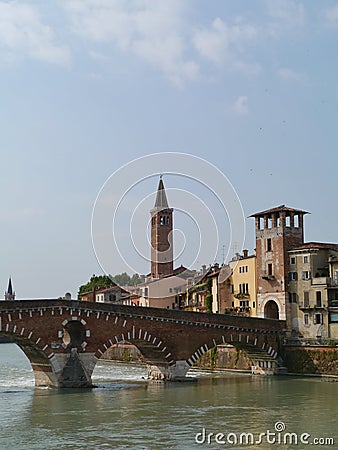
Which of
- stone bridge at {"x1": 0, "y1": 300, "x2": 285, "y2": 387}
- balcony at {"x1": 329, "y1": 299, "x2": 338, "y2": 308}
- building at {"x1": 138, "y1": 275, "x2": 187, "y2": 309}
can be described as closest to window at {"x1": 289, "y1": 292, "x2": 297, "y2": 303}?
balcony at {"x1": 329, "y1": 299, "x2": 338, "y2": 308}

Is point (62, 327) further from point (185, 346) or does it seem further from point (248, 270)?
point (248, 270)

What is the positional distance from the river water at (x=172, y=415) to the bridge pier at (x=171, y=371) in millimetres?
1495

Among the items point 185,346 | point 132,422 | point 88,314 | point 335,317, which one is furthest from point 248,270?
point 132,422

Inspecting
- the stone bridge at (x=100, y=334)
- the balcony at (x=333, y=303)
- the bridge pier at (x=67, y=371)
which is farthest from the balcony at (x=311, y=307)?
the bridge pier at (x=67, y=371)

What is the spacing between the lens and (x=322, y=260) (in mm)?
61312

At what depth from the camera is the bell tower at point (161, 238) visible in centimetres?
9931

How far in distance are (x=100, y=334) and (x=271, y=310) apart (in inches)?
844

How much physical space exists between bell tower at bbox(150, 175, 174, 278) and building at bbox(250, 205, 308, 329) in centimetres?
3444

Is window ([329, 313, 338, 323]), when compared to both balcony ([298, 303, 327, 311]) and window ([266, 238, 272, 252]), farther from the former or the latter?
window ([266, 238, 272, 252])

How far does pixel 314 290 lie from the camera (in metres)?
60.4

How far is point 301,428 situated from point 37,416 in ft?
41.9

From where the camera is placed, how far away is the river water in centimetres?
2923

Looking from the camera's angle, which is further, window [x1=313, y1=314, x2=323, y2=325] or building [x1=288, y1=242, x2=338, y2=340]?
window [x1=313, y1=314, x2=323, y2=325]

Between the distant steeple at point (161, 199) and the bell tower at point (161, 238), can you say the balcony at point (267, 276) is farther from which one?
the distant steeple at point (161, 199)
